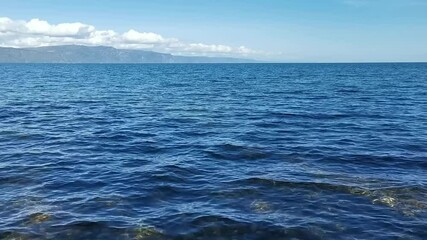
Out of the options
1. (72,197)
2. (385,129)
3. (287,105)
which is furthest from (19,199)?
(287,105)

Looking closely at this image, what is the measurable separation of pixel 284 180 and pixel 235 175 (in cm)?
270

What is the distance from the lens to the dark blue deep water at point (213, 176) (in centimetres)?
1582

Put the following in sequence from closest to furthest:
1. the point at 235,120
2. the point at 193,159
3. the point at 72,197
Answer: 1. the point at 72,197
2. the point at 193,159
3. the point at 235,120

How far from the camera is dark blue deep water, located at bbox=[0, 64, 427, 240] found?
1582 cm

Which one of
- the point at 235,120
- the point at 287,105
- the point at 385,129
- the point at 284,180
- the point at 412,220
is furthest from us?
the point at 287,105

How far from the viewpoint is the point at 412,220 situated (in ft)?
53.8

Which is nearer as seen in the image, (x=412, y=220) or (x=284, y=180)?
(x=412, y=220)

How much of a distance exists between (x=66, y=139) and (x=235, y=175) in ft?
52.3

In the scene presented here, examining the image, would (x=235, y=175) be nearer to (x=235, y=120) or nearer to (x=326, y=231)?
(x=326, y=231)

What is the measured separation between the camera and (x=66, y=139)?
31969 millimetres

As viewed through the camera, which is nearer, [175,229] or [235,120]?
[175,229]

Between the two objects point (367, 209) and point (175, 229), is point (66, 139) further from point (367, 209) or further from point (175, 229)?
point (367, 209)

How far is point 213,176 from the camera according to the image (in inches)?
883

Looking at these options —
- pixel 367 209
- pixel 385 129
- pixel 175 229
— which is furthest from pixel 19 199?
pixel 385 129
